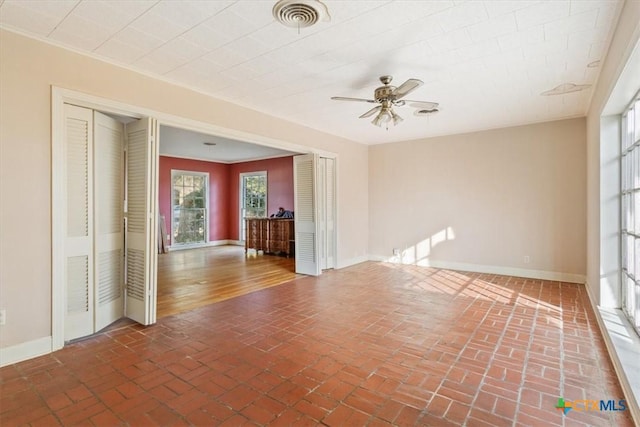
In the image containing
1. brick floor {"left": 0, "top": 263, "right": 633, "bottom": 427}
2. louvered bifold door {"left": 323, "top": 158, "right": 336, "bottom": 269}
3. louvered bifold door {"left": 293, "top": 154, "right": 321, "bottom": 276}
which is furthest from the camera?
louvered bifold door {"left": 323, "top": 158, "right": 336, "bottom": 269}

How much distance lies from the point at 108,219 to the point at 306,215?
10.3 feet

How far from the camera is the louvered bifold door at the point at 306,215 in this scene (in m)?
5.63

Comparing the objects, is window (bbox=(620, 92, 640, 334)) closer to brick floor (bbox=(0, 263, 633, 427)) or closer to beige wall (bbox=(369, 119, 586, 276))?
brick floor (bbox=(0, 263, 633, 427))

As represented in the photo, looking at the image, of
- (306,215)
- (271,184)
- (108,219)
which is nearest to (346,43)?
(108,219)

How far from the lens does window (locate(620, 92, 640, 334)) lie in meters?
2.78

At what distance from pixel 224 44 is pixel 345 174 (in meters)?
4.03

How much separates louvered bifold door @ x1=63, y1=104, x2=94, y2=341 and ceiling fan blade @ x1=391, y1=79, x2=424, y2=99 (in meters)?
2.92

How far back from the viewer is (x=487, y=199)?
574 centimetres

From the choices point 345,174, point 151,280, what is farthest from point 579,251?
point 151,280

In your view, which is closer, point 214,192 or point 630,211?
point 630,211

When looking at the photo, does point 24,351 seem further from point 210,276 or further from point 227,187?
point 227,187

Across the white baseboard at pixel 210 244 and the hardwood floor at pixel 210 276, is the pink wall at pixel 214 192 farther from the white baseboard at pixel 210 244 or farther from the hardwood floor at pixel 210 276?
the hardwood floor at pixel 210 276

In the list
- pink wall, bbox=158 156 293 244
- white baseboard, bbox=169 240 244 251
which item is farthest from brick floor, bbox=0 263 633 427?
white baseboard, bbox=169 240 244 251

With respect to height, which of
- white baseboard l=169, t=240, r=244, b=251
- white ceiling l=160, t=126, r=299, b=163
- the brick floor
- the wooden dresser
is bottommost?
the brick floor
